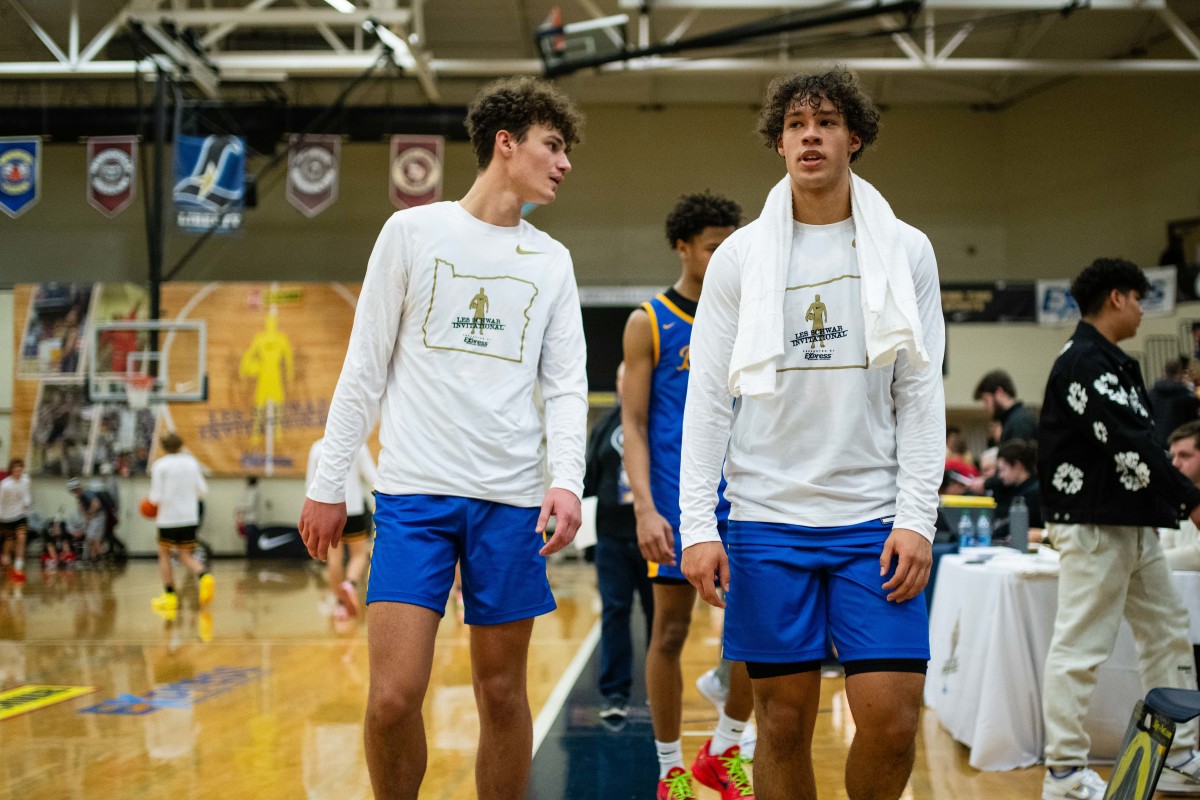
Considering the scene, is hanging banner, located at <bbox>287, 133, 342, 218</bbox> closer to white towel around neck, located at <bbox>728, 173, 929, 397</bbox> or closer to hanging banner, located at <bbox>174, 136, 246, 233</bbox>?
hanging banner, located at <bbox>174, 136, 246, 233</bbox>

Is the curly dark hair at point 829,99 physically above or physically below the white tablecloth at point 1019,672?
above

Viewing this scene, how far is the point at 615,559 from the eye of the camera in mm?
5742

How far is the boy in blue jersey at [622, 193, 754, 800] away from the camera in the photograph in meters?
3.66

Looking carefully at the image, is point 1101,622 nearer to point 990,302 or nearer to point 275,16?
point 275,16

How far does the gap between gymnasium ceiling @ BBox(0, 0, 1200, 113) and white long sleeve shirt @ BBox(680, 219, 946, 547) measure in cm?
1047

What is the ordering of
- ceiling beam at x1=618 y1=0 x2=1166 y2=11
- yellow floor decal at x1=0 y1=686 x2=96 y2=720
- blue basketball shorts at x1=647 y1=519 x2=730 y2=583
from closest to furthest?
blue basketball shorts at x1=647 y1=519 x2=730 y2=583
yellow floor decal at x1=0 y1=686 x2=96 y2=720
ceiling beam at x1=618 y1=0 x2=1166 y2=11

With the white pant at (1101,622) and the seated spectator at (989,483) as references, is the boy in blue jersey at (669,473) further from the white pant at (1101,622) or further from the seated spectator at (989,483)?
the seated spectator at (989,483)

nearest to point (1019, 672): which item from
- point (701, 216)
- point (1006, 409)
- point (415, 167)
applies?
point (701, 216)

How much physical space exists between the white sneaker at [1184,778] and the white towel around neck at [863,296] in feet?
8.52

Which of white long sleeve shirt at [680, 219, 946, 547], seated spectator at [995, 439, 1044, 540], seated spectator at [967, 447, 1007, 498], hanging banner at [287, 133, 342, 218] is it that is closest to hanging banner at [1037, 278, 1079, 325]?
seated spectator at [967, 447, 1007, 498]

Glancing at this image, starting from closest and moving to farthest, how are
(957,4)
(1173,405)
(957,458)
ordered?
(1173,405) → (957,458) → (957,4)

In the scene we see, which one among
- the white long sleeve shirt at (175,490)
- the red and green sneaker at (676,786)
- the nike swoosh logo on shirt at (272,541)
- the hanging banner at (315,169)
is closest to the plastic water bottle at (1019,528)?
the red and green sneaker at (676,786)

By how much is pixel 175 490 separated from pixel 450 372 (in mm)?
8754

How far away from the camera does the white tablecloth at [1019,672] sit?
4406mm
